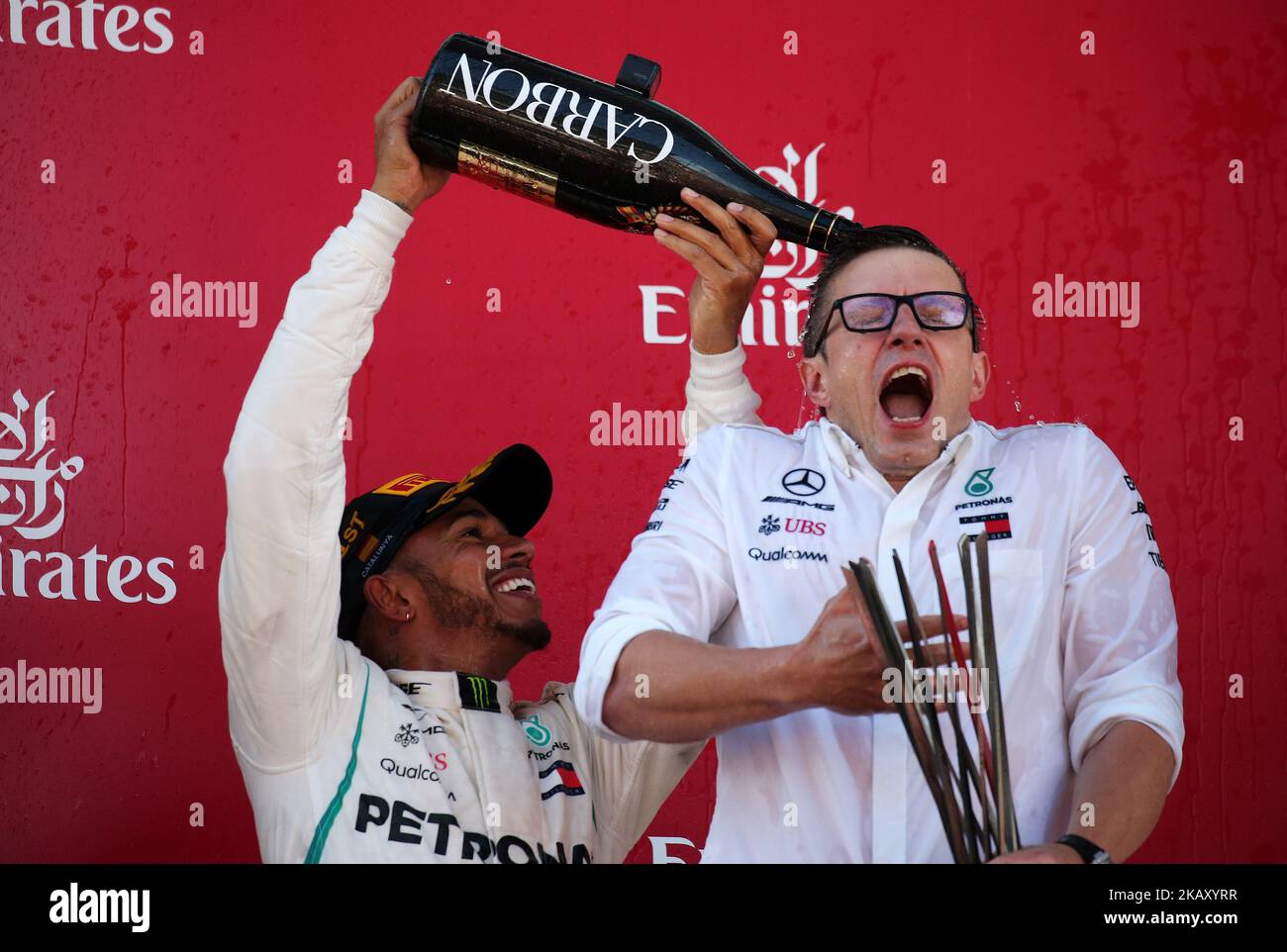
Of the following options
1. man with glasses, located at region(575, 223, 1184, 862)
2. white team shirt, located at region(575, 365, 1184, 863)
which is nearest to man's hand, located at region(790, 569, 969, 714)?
man with glasses, located at region(575, 223, 1184, 862)

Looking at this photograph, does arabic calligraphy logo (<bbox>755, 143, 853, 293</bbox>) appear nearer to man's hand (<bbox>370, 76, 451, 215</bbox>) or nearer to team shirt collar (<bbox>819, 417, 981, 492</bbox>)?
man's hand (<bbox>370, 76, 451, 215</bbox>)

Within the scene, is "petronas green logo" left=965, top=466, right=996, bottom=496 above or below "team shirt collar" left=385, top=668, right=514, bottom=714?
above

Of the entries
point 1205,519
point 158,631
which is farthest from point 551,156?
point 1205,519

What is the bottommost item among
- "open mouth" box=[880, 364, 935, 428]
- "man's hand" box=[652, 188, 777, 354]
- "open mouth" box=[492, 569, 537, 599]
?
"open mouth" box=[492, 569, 537, 599]

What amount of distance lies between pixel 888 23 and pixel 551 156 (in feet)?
3.34

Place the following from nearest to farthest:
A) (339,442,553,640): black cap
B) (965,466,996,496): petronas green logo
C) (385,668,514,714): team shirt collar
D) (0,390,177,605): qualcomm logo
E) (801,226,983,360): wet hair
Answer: (965,466,996,496): petronas green logo, (801,226,983,360): wet hair, (385,668,514,714): team shirt collar, (339,442,553,640): black cap, (0,390,177,605): qualcomm logo

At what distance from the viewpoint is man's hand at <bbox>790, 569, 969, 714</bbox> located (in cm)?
156

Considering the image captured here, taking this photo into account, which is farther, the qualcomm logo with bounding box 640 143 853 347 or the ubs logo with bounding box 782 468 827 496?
the qualcomm logo with bounding box 640 143 853 347

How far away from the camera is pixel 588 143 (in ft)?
6.64

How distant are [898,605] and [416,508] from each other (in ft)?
3.08

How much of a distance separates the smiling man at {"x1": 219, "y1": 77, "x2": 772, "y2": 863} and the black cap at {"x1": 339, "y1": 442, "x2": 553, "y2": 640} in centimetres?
17

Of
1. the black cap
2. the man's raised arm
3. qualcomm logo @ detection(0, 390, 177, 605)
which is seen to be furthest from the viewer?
qualcomm logo @ detection(0, 390, 177, 605)

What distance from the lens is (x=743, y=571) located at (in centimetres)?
181

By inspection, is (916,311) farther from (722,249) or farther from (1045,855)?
(1045,855)
